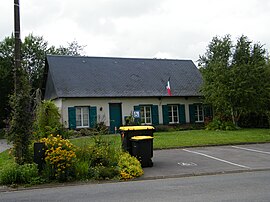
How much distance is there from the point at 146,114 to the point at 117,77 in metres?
3.94

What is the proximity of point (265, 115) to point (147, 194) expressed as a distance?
21620 mm

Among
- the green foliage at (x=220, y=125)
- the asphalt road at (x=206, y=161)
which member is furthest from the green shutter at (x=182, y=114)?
the asphalt road at (x=206, y=161)

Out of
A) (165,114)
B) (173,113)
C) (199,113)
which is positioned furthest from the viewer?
(199,113)

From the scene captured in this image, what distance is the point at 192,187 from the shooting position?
7.80m

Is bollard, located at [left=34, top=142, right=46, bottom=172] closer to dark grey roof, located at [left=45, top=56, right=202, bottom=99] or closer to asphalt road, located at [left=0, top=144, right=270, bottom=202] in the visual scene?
asphalt road, located at [left=0, top=144, right=270, bottom=202]

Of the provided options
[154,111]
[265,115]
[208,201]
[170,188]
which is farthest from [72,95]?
[208,201]

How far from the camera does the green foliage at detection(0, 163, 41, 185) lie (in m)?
8.81

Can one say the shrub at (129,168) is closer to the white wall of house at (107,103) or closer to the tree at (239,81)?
the white wall of house at (107,103)

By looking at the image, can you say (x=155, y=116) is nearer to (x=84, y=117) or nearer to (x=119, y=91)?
(x=119, y=91)

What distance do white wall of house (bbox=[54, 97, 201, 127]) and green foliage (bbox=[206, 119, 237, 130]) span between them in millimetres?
2799

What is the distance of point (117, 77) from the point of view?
92.5 feet

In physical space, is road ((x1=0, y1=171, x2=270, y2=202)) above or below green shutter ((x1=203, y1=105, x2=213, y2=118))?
below

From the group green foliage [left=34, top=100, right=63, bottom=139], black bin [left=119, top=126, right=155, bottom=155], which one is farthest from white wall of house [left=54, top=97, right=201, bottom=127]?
black bin [left=119, top=126, right=155, bottom=155]

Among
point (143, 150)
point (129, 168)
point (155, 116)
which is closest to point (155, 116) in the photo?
point (155, 116)
